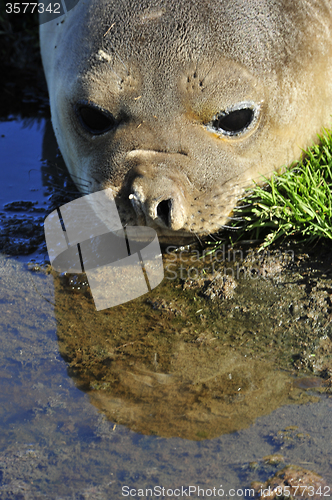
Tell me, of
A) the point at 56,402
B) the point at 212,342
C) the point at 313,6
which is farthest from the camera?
the point at 313,6

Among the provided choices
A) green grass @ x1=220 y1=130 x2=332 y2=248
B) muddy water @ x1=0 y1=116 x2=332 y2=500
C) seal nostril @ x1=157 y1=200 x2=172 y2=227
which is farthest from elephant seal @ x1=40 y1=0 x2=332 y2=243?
muddy water @ x1=0 y1=116 x2=332 y2=500

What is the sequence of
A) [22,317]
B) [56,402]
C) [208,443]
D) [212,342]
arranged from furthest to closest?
[22,317], [212,342], [56,402], [208,443]

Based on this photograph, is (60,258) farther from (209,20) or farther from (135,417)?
(209,20)

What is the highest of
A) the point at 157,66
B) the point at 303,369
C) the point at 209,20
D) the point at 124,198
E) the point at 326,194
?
the point at 209,20

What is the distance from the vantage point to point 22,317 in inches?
111

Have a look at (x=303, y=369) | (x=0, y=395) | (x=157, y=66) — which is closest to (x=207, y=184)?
(x=157, y=66)

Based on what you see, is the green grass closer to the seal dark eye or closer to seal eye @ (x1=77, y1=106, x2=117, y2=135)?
the seal dark eye

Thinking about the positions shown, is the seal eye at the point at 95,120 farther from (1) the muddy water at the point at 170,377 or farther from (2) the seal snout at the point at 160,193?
(1) the muddy water at the point at 170,377

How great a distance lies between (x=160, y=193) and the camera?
9.03 feet

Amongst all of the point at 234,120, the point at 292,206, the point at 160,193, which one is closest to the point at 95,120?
the point at 160,193

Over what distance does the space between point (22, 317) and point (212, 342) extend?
1022 millimetres

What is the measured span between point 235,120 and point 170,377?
147 centimetres

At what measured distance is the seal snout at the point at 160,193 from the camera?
2.76 metres

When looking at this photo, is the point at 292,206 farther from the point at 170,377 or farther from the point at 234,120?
the point at 170,377
